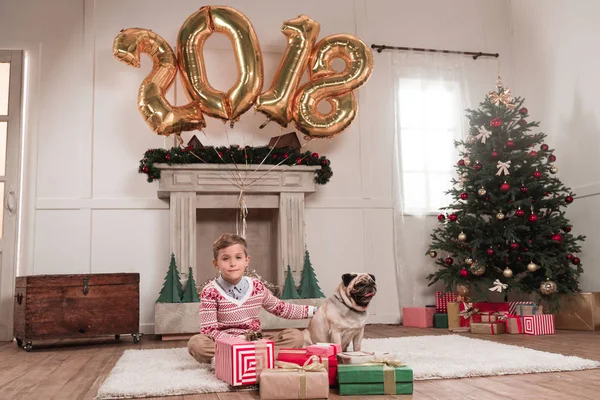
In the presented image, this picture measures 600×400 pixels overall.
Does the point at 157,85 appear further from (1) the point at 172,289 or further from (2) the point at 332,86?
(1) the point at 172,289

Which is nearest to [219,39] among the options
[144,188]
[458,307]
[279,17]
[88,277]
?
[279,17]

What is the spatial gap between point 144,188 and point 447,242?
A: 2.71m

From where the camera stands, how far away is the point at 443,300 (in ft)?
17.0

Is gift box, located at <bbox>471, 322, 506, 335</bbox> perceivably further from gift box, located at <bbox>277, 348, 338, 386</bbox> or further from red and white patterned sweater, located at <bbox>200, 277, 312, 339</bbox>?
gift box, located at <bbox>277, 348, 338, 386</bbox>

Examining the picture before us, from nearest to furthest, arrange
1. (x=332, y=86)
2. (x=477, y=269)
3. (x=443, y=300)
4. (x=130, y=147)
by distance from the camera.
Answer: (x=477, y=269) < (x=332, y=86) < (x=443, y=300) < (x=130, y=147)

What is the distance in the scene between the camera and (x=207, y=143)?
5.42 m

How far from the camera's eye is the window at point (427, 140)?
5766 mm

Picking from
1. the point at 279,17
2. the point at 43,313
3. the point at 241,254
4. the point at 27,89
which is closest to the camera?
the point at 241,254

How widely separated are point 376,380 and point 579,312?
3.24m

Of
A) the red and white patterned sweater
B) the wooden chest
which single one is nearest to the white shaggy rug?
the red and white patterned sweater

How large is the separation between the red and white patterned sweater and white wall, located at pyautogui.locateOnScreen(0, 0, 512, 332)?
253cm

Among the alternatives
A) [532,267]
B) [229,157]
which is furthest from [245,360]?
[532,267]

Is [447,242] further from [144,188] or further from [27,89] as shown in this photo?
[27,89]

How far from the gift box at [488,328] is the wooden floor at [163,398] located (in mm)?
230
